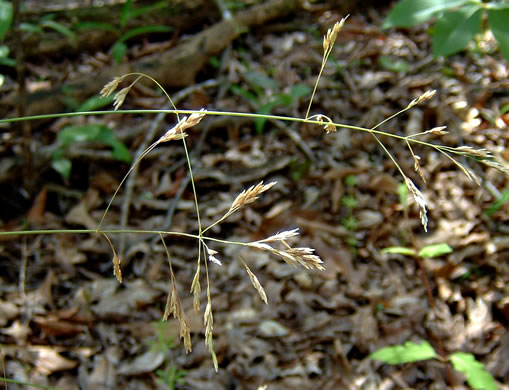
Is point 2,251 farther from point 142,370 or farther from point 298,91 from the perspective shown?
point 298,91

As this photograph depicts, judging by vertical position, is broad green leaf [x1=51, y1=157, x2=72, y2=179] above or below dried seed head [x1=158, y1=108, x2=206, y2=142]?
below

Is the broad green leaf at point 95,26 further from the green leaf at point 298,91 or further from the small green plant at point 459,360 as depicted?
the small green plant at point 459,360

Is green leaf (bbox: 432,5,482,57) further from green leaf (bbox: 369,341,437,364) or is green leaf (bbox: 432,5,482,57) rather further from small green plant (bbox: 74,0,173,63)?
small green plant (bbox: 74,0,173,63)

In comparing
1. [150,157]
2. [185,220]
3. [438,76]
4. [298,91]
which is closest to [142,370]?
[185,220]

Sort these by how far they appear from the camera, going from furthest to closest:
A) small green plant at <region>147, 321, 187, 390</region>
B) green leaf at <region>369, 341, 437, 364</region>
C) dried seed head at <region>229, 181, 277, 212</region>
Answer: small green plant at <region>147, 321, 187, 390</region> → green leaf at <region>369, 341, 437, 364</region> → dried seed head at <region>229, 181, 277, 212</region>

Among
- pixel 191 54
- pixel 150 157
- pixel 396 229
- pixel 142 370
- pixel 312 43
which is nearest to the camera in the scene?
pixel 142 370

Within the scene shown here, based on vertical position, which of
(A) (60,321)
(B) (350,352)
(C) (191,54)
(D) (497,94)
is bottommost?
(B) (350,352)

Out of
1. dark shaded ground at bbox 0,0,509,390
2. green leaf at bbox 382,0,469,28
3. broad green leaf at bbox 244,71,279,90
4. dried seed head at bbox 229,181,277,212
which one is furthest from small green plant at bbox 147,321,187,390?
green leaf at bbox 382,0,469,28
